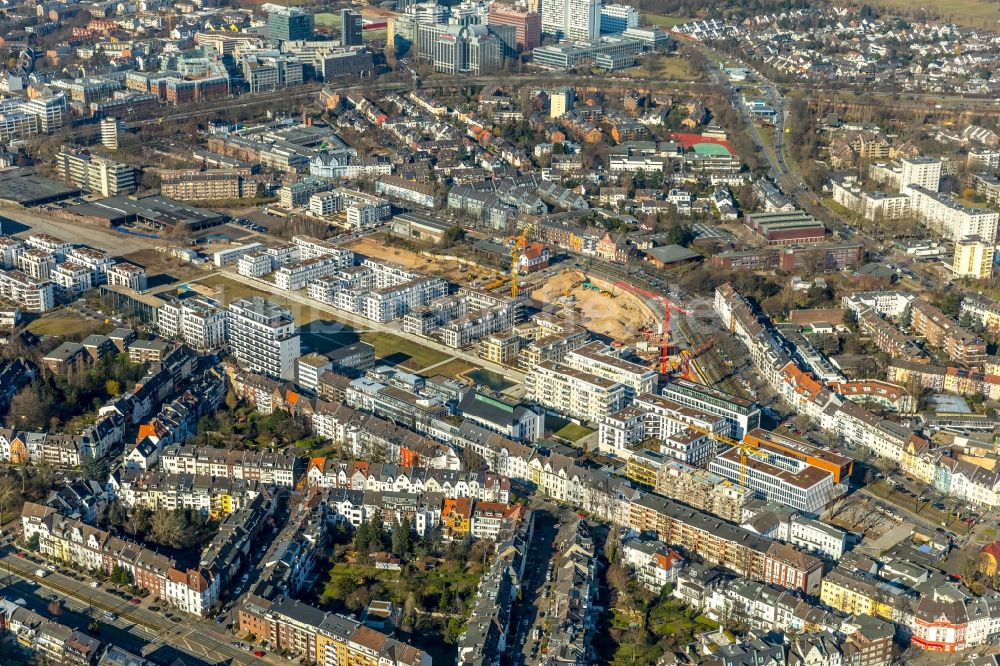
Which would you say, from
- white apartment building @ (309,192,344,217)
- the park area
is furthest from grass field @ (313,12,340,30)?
the park area

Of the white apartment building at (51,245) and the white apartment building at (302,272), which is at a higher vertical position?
the white apartment building at (51,245)

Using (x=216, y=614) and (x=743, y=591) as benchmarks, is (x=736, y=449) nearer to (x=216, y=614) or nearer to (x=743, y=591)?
(x=743, y=591)

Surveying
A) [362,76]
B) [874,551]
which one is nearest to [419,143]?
[362,76]

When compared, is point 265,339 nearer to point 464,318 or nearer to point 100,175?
point 464,318

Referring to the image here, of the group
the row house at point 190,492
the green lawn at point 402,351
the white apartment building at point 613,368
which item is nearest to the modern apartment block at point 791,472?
the white apartment building at point 613,368

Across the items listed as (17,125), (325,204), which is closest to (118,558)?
(325,204)

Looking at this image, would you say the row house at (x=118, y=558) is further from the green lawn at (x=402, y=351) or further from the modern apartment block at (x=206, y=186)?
the modern apartment block at (x=206, y=186)

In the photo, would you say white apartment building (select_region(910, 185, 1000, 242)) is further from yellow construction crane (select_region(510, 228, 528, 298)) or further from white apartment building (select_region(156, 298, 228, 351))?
white apartment building (select_region(156, 298, 228, 351))
